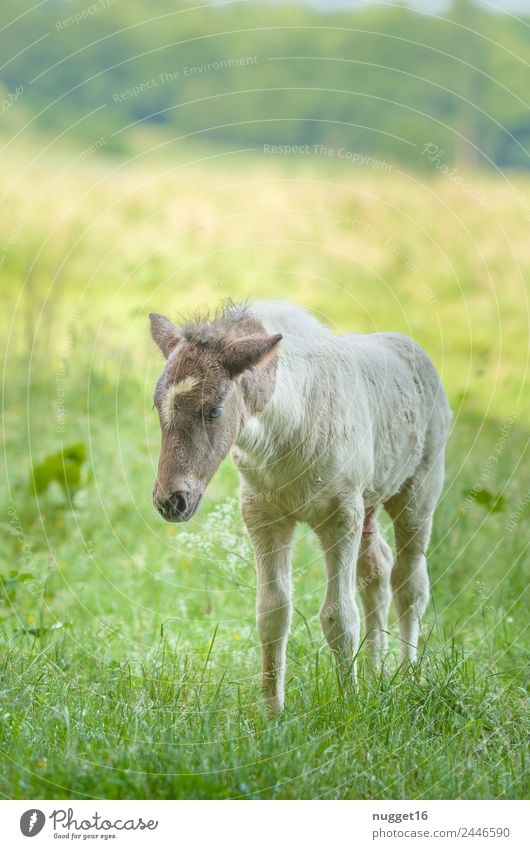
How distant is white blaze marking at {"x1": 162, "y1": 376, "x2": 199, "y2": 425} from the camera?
5.25 m

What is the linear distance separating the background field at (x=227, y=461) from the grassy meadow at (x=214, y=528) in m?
0.03

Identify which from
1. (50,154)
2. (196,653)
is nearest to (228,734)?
(196,653)

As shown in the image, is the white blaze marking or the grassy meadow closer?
the white blaze marking

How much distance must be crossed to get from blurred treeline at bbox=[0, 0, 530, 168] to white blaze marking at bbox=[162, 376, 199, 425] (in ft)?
35.3

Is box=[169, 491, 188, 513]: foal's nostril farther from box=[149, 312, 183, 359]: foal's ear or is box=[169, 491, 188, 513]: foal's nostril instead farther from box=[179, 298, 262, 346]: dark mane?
box=[149, 312, 183, 359]: foal's ear

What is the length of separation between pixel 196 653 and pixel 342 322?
7.30m

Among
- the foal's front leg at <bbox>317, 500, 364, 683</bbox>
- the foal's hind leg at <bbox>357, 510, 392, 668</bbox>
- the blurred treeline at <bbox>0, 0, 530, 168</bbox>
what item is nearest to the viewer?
the foal's front leg at <bbox>317, 500, 364, 683</bbox>

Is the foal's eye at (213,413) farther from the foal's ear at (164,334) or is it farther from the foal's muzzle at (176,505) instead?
the foal's ear at (164,334)

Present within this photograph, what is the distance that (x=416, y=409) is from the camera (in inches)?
282

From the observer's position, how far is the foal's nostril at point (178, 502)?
5121 mm

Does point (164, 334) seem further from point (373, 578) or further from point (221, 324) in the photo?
point (373, 578)

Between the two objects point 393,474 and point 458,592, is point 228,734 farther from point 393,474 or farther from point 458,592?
point 458,592

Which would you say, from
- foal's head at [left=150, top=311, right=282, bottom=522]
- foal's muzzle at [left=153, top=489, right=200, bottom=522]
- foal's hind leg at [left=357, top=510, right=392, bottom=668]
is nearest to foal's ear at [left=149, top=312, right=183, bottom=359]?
foal's head at [left=150, top=311, right=282, bottom=522]

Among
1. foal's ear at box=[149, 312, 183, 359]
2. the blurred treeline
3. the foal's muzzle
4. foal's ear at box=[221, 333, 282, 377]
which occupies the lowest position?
the foal's muzzle
